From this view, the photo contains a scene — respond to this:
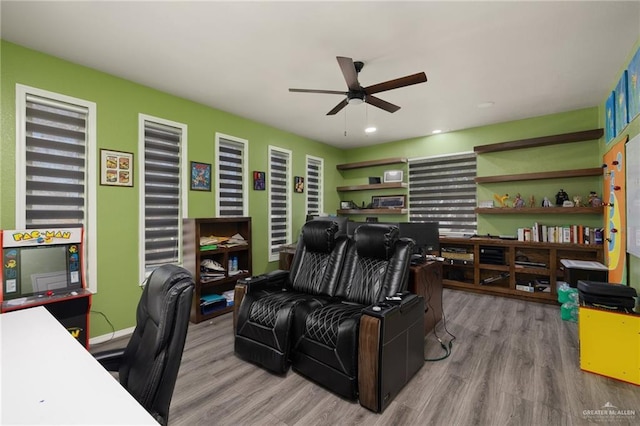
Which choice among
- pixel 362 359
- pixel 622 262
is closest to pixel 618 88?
pixel 622 262

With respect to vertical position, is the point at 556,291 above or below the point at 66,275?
below

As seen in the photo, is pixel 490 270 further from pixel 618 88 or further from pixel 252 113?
pixel 252 113

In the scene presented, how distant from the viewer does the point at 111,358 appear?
52.2 inches

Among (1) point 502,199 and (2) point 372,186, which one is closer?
(1) point 502,199

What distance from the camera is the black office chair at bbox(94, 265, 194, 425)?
1026mm

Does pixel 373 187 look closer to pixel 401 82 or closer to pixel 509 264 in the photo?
pixel 509 264

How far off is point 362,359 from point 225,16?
2.71 meters

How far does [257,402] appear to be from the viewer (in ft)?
6.70

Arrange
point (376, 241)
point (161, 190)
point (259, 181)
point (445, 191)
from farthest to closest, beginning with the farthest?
point (445, 191), point (259, 181), point (161, 190), point (376, 241)

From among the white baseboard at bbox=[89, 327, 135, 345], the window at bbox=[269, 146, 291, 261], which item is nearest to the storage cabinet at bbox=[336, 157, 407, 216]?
the window at bbox=[269, 146, 291, 261]

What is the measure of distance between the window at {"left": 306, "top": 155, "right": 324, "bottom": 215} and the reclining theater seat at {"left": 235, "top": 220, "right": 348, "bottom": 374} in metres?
2.78

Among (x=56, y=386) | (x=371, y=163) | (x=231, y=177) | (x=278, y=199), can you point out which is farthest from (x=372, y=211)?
(x=56, y=386)

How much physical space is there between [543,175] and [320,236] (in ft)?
12.1

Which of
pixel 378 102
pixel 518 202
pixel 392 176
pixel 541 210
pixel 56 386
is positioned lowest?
pixel 56 386
